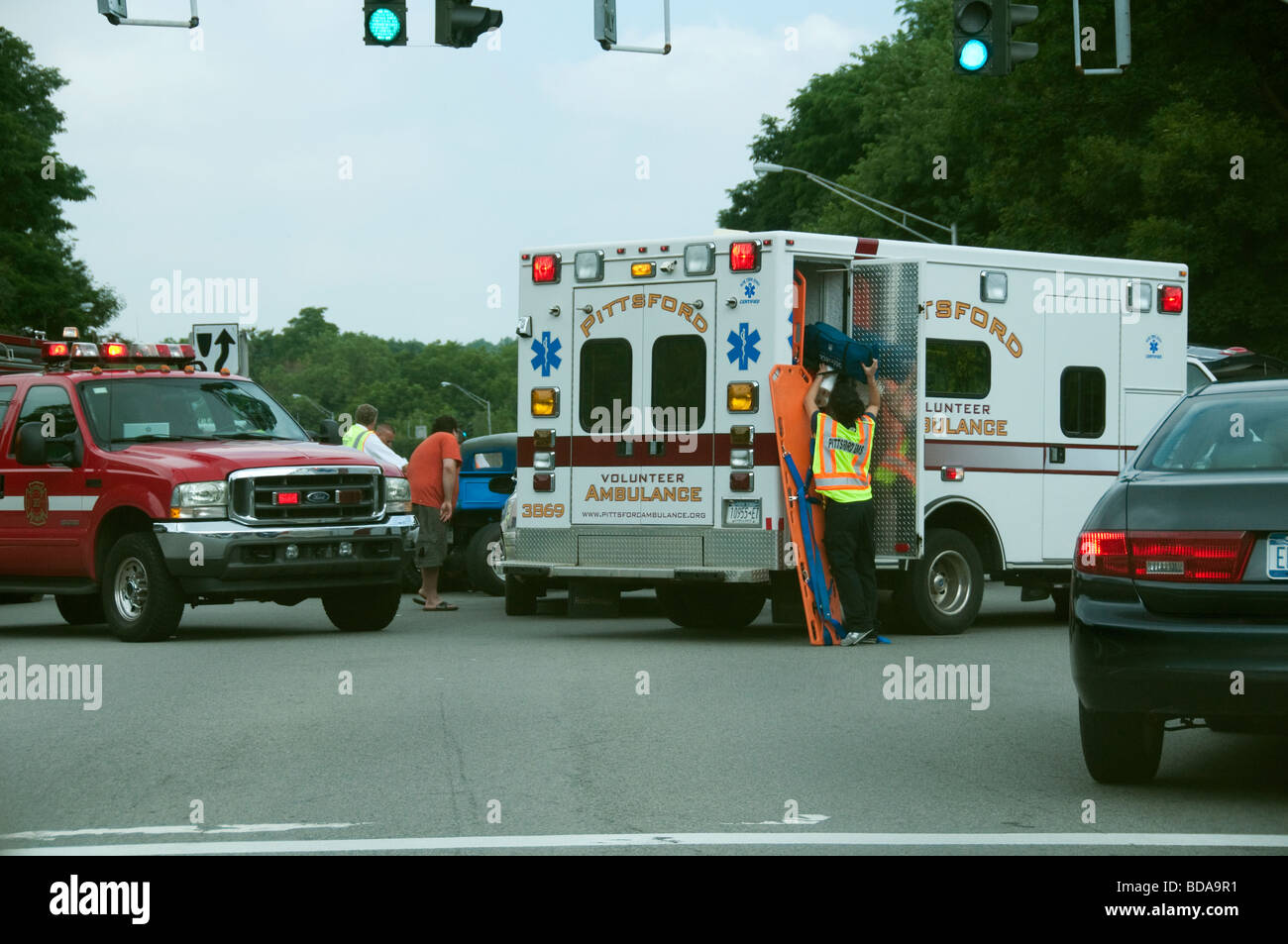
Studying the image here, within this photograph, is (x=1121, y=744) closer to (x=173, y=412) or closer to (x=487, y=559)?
(x=173, y=412)

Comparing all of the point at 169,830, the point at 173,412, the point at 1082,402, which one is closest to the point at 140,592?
the point at 173,412

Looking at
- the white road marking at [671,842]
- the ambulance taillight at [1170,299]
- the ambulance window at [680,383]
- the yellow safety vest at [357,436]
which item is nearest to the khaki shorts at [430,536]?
the yellow safety vest at [357,436]

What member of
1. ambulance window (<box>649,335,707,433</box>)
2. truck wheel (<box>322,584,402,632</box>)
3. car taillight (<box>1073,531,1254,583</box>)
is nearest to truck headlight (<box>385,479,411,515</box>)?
truck wheel (<box>322,584,402,632</box>)

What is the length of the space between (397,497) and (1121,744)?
8.75m

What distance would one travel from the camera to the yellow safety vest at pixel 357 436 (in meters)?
19.4

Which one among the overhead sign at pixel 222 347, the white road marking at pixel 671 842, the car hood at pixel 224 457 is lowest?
the white road marking at pixel 671 842

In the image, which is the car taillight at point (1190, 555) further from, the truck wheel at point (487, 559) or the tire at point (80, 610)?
the truck wheel at point (487, 559)

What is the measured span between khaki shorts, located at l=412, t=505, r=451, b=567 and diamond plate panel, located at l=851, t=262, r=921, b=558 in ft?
17.2

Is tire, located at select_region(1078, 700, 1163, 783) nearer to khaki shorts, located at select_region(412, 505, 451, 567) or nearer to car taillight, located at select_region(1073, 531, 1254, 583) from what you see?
car taillight, located at select_region(1073, 531, 1254, 583)

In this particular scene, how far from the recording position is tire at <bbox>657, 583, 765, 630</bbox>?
16.0 meters

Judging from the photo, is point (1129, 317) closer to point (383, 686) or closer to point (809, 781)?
point (383, 686)

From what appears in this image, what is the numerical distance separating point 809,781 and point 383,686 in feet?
13.6

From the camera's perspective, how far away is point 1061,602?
56.6 feet
